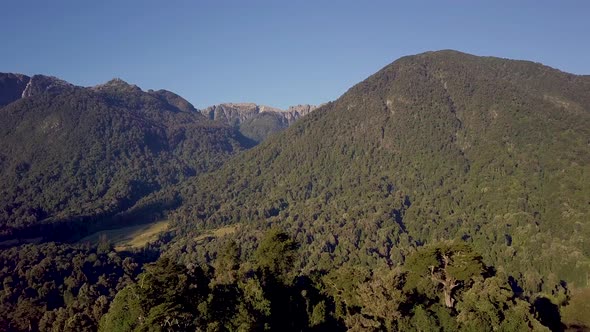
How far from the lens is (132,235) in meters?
176

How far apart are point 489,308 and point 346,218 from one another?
113107 mm

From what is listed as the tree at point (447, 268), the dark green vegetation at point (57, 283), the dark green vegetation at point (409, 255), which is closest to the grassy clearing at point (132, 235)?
the dark green vegetation at point (409, 255)

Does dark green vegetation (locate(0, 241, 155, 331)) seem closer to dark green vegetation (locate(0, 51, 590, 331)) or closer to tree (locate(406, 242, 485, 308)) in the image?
dark green vegetation (locate(0, 51, 590, 331))

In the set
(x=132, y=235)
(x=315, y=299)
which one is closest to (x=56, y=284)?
(x=315, y=299)

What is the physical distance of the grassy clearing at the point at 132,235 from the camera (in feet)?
529

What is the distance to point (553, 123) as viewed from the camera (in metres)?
172

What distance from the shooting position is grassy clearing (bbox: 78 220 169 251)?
161375 millimetres

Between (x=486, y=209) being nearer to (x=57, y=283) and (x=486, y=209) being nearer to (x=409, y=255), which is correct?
(x=409, y=255)

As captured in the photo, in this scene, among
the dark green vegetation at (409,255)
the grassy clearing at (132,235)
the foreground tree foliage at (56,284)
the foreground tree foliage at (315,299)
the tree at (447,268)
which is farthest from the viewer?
the grassy clearing at (132,235)

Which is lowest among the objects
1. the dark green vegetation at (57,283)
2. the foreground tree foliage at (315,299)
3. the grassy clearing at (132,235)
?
the grassy clearing at (132,235)

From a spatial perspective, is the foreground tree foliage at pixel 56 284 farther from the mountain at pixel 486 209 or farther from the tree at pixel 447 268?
the tree at pixel 447 268

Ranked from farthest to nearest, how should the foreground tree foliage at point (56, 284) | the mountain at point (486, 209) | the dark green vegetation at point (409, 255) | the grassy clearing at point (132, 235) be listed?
the grassy clearing at point (132, 235) → the mountain at point (486, 209) → the foreground tree foliage at point (56, 284) → the dark green vegetation at point (409, 255)

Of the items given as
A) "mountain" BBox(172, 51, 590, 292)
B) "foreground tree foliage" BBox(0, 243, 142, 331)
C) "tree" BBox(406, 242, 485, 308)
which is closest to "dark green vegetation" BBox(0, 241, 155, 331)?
"foreground tree foliage" BBox(0, 243, 142, 331)

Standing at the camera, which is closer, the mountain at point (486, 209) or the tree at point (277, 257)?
the tree at point (277, 257)
